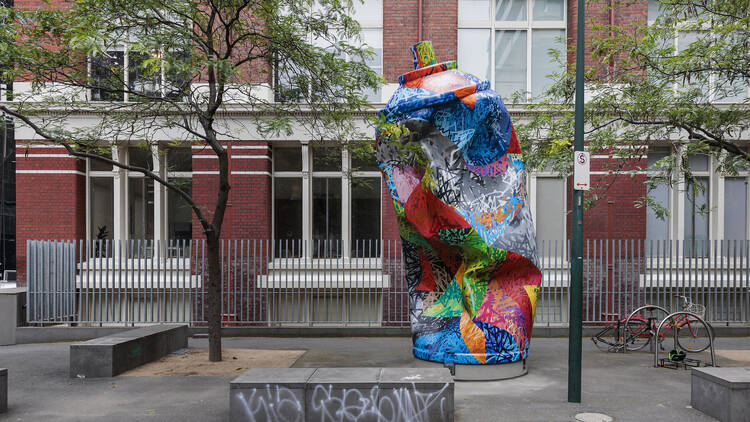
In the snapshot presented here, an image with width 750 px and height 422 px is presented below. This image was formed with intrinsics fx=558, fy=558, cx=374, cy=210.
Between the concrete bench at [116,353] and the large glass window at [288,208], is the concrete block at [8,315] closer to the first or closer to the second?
the concrete bench at [116,353]

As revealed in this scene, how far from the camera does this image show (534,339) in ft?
44.3

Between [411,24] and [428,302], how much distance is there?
28.5ft

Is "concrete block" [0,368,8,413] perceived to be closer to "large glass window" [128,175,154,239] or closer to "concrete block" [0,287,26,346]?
"concrete block" [0,287,26,346]

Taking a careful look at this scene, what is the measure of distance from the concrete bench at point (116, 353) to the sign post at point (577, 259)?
7440 mm

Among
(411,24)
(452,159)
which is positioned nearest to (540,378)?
(452,159)

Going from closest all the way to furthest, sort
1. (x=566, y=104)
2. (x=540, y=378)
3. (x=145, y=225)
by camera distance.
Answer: (x=540, y=378) < (x=566, y=104) < (x=145, y=225)

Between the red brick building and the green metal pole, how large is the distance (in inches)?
281

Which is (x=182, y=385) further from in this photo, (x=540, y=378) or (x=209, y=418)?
(x=540, y=378)

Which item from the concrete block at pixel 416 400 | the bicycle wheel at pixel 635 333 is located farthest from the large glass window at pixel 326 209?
the concrete block at pixel 416 400

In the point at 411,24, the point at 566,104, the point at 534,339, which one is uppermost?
the point at 411,24

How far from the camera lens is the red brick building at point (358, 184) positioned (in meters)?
15.1

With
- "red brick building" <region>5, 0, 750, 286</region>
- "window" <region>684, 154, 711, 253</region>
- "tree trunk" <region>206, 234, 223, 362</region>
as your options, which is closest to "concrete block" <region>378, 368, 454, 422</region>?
"tree trunk" <region>206, 234, 223, 362</region>

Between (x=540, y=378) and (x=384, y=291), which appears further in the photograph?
(x=384, y=291)

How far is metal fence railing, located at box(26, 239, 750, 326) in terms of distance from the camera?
13656 mm
